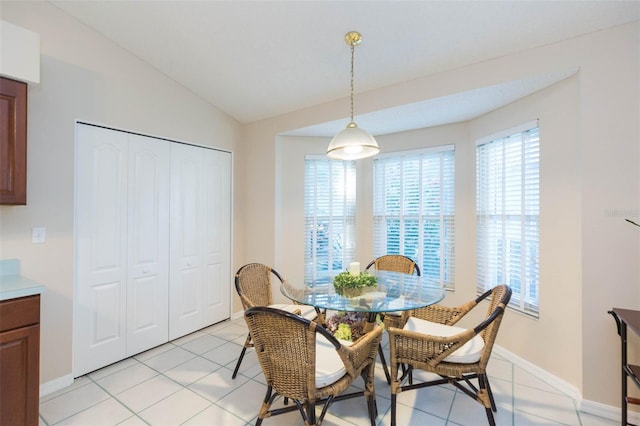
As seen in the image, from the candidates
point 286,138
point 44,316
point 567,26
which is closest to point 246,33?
point 286,138

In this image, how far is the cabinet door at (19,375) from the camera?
1672mm

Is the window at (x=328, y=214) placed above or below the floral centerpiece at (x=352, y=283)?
above

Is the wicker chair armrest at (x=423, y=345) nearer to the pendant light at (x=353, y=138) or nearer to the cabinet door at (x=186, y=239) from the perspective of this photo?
the pendant light at (x=353, y=138)

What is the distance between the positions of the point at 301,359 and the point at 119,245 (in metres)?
2.27

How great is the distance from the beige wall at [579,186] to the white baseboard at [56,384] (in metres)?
3.43

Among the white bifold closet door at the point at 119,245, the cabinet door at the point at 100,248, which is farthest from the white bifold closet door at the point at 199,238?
the cabinet door at the point at 100,248

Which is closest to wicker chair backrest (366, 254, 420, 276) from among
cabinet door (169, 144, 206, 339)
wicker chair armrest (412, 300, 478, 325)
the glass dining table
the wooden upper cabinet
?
the glass dining table

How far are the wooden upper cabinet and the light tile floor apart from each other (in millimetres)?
1561

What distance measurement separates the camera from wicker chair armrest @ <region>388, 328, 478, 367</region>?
5.74ft

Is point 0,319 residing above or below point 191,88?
below

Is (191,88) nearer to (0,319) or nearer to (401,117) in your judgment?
(401,117)

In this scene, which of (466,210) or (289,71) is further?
(466,210)

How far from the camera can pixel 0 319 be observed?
1.67 meters

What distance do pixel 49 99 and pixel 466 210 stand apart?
4036 mm
